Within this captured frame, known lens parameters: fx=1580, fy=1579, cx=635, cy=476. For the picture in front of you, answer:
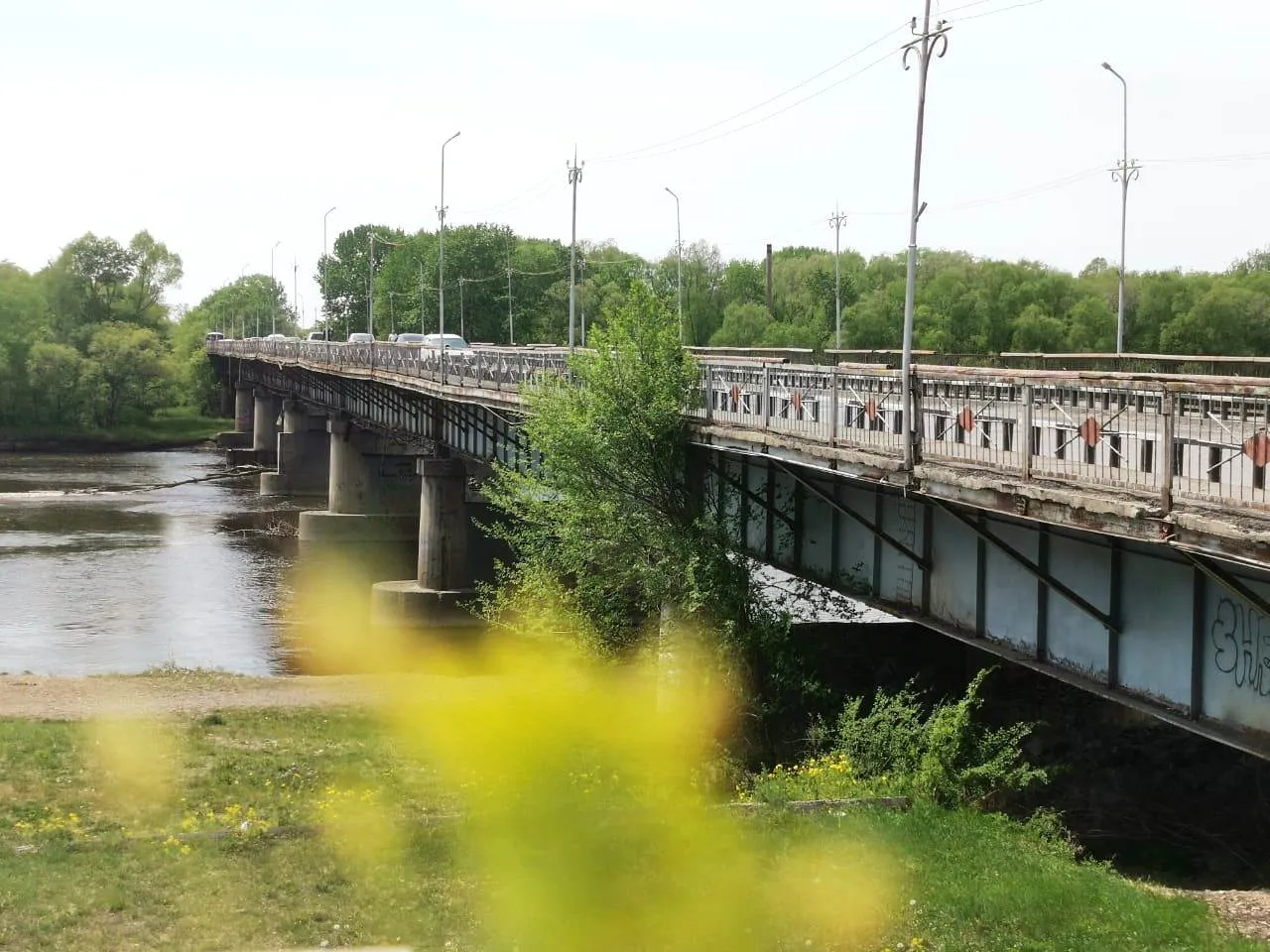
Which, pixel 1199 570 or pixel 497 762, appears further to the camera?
pixel 497 762

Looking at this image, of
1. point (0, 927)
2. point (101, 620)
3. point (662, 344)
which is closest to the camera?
point (0, 927)

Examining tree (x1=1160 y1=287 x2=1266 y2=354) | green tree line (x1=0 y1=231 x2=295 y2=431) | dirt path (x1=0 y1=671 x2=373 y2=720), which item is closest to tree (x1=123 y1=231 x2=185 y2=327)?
green tree line (x1=0 y1=231 x2=295 y2=431)

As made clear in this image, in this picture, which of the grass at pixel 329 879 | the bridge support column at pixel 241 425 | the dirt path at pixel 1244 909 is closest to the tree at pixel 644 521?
the grass at pixel 329 879

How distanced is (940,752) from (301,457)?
251 feet

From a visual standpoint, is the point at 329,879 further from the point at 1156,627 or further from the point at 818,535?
the point at 818,535

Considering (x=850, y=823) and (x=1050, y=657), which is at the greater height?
(x=1050, y=657)

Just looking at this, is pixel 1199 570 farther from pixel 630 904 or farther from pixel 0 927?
pixel 0 927

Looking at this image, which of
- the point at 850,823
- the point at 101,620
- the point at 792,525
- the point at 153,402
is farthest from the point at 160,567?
the point at 153,402

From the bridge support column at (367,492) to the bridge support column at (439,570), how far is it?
13.5 m

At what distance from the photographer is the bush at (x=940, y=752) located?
2098 centimetres

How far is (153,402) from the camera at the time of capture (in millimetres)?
137875

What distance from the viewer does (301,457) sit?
309ft

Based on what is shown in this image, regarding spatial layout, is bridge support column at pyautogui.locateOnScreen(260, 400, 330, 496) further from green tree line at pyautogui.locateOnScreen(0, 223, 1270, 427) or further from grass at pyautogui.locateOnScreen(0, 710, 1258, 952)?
grass at pyautogui.locateOnScreen(0, 710, 1258, 952)

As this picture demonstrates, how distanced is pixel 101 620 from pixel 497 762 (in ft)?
79.0
